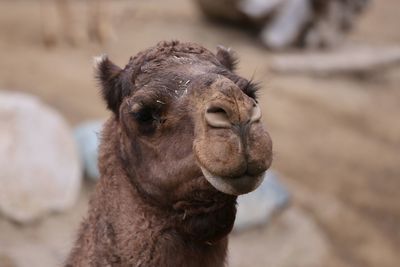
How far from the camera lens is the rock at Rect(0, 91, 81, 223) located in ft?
23.2

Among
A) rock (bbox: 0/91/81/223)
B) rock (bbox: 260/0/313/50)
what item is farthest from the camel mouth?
rock (bbox: 260/0/313/50)

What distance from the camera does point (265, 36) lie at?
539 inches

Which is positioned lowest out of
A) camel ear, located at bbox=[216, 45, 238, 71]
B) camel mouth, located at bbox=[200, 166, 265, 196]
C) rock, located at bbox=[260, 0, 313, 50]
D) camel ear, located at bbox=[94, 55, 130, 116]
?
camel mouth, located at bbox=[200, 166, 265, 196]

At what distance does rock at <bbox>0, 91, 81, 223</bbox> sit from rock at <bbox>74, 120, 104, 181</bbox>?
0.77 ft

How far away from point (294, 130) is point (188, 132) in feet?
25.5

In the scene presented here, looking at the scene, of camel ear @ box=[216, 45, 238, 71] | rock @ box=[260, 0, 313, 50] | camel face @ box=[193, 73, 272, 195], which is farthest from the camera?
rock @ box=[260, 0, 313, 50]

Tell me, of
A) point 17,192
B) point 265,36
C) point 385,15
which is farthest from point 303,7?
point 17,192

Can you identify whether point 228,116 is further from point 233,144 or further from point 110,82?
point 110,82

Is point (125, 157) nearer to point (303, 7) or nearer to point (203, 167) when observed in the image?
point (203, 167)

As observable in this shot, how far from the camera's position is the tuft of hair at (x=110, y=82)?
3.51 meters

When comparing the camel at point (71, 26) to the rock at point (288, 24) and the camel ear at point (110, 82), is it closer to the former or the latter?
the rock at point (288, 24)

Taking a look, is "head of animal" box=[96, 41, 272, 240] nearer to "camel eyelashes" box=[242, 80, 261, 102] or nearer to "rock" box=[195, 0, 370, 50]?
"camel eyelashes" box=[242, 80, 261, 102]

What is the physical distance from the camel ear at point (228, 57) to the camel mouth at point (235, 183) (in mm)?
944

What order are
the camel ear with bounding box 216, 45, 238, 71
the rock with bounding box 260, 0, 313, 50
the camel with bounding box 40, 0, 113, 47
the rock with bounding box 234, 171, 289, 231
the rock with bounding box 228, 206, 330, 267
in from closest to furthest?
the camel ear with bounding box 216, 45, 238, 71, the rock with bounding box 228, 206, 330, 267, the rock with bounding box 234, 171, 289, 231, the camel with bounding box 40, 0, 113, 47, the rock with bounding box 260, 0, 313, 50
